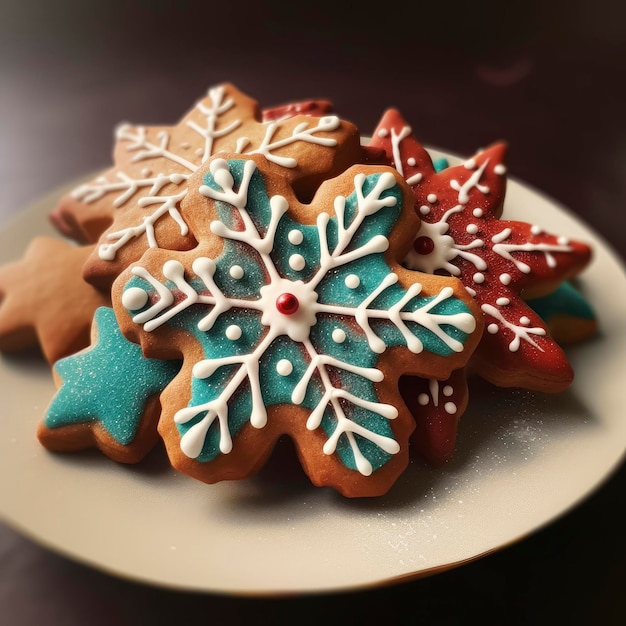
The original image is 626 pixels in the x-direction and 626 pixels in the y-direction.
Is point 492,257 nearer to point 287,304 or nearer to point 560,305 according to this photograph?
point 560,305

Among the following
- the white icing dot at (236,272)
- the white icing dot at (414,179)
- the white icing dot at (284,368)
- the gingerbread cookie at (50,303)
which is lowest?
the gingerbread cookie at (50,303)

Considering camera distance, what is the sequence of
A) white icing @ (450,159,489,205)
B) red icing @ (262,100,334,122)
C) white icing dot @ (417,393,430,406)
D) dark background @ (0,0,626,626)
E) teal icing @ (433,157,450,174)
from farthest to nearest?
1. dark background @ (0,0,626,626)
2. teal icing @ (433,157,450,174)
3. red icing @ (262,100,334,122)
4. white icing @ (450,159,489,205)
5. white icing dot @ (417,393,430,406)

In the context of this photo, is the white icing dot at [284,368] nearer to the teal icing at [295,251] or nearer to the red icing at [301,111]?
the teal icing at [295,251]

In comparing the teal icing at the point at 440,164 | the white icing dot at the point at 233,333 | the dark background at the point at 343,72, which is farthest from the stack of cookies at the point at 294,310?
the dark background at the point at 343,72

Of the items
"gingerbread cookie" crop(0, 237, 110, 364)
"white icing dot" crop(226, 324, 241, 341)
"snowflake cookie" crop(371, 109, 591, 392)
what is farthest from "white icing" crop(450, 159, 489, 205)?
"gingerbread cookie" crop(0, 237, 110, 364)

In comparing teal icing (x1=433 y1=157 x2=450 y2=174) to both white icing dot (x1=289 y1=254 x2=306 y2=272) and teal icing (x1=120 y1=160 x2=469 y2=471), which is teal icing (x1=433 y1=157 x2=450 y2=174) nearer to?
teal icing (x1=120 y1=160 x2=469 y2=471)

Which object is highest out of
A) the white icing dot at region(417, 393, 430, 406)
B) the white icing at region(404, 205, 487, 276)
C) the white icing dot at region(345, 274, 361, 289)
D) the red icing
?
the red icing
